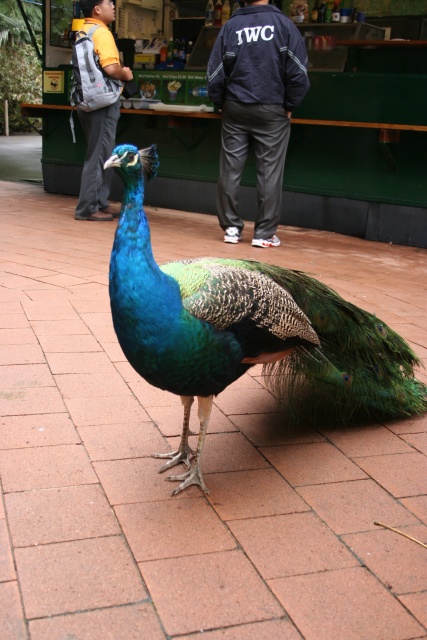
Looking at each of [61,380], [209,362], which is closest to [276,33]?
[61,380]

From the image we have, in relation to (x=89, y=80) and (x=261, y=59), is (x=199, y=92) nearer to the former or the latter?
(x=89, y=80)

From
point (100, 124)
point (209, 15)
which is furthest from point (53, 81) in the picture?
point (100, 124)

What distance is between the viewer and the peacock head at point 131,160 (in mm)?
2604

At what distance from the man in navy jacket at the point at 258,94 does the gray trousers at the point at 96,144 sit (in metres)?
1.37

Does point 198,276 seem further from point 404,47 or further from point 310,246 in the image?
point 404,47

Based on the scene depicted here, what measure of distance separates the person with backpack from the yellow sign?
2261 millimetres

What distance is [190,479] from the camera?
2.93 m

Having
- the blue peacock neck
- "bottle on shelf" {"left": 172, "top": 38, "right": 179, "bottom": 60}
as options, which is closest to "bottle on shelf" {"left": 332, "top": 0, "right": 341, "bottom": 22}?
"bottle on shelf" {"left": 172, "top": 38, "right": 179, "bottom": 60}

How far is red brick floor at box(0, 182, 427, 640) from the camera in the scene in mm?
A: 2176

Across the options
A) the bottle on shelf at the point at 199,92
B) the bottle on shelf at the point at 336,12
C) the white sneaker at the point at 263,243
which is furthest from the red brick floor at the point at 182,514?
the bottle on shelf at the point at 336,12

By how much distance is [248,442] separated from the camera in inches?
131

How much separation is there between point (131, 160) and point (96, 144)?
5657 millimetres

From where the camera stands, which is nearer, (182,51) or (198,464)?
(198,464)

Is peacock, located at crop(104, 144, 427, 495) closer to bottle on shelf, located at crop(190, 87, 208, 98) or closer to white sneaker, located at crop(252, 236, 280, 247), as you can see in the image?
white sneaker, located at crop(252, 236, 280, 247)
